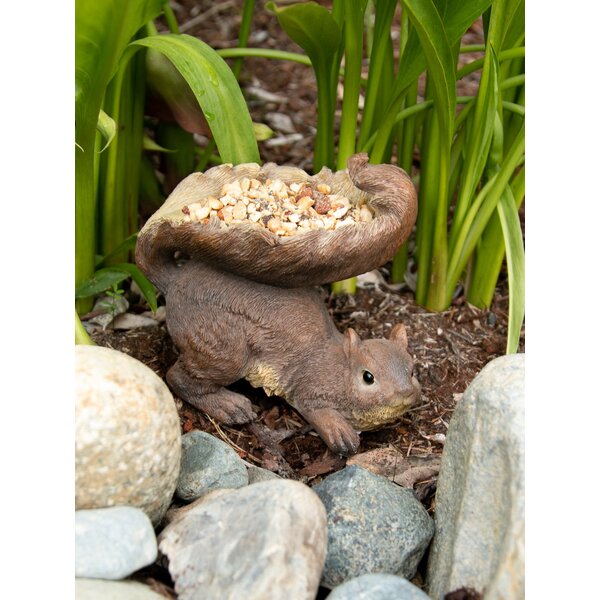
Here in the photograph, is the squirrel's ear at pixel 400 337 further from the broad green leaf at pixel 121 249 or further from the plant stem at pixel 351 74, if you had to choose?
the broad green leaf at pixel 121 249

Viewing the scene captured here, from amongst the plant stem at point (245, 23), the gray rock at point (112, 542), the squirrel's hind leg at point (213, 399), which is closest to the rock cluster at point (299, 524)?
the gray rock at point (112, 542)

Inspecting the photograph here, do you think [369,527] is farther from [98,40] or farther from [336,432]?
[98,40]

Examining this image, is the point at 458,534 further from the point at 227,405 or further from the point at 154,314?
the point at 154,314

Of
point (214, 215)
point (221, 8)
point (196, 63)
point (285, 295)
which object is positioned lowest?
point (285, 295)

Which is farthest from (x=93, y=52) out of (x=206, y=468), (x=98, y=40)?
(x=206, y=468)

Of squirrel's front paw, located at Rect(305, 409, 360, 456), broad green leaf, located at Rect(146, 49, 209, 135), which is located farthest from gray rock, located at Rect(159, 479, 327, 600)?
broad green leaf, located at Rect(146, 49, 209, 135)

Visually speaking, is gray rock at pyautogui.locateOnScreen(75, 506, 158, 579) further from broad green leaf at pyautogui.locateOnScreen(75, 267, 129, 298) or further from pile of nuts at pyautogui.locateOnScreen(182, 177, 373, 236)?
broad green leaf at pyautogui.locateOnScreen(75, 267, 129, 298)

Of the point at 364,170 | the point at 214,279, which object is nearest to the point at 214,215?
the point at 214,279
